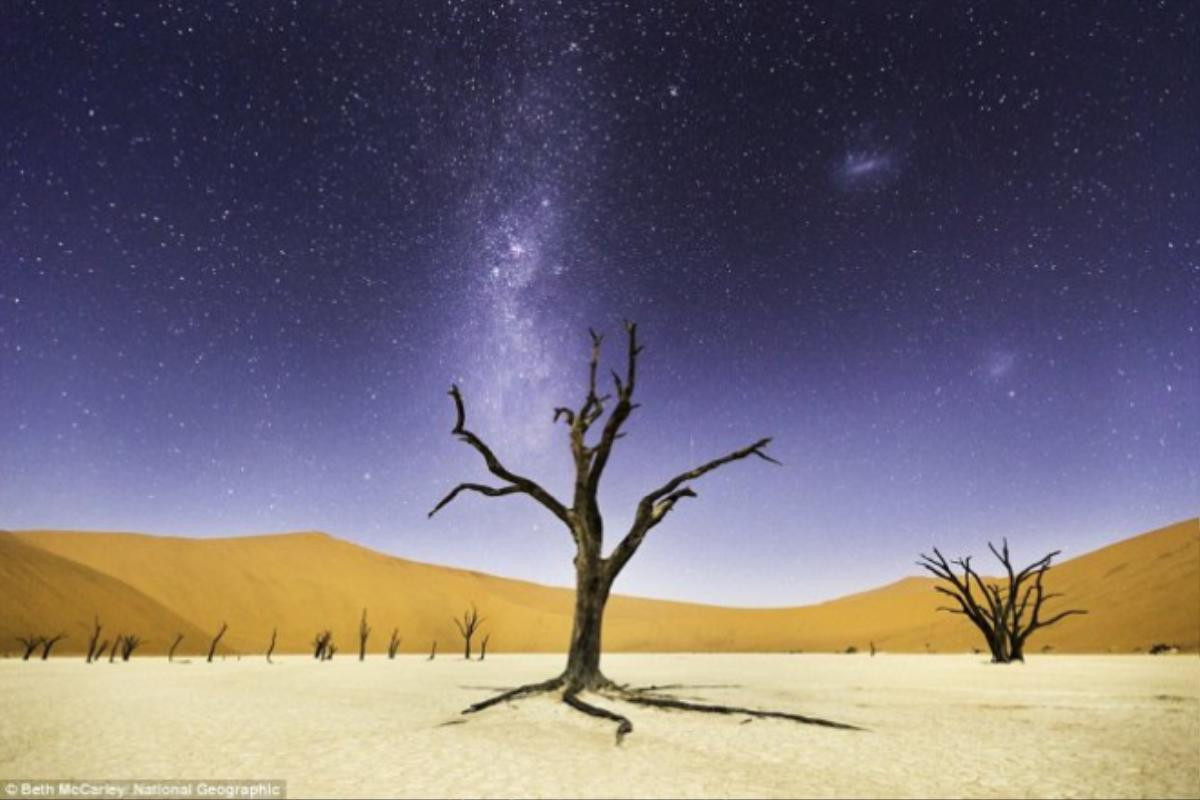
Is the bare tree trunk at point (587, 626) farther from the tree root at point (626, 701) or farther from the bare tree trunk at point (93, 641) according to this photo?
the bare tree trunk at point (93, 641)

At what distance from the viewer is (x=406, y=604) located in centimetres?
7969

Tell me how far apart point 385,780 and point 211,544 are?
91.8m

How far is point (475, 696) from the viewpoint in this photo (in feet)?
44.1

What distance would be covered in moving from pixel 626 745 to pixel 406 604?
79.2 m

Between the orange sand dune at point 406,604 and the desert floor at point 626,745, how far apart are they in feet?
131

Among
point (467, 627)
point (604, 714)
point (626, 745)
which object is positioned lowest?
point (626, 745)

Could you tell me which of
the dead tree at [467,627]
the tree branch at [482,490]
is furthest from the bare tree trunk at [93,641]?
the tree branch at [482,490]

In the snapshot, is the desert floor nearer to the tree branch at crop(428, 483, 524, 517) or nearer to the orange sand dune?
the tree branch at crop(428, 483, 524, 517)

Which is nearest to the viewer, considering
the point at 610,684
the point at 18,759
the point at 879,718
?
the point at 18,759

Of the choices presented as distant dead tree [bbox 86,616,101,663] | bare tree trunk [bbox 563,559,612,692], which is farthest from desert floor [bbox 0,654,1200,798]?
distant dead tree [bbox 86,616,101,663]

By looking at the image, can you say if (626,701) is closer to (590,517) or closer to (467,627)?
(590,517)

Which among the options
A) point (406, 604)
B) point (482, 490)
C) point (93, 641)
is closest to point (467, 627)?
point (406, 604)

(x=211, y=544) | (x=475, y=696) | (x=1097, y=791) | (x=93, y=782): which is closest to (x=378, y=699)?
(x=475, y=696)

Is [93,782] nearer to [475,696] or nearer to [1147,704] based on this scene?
[475,696]
